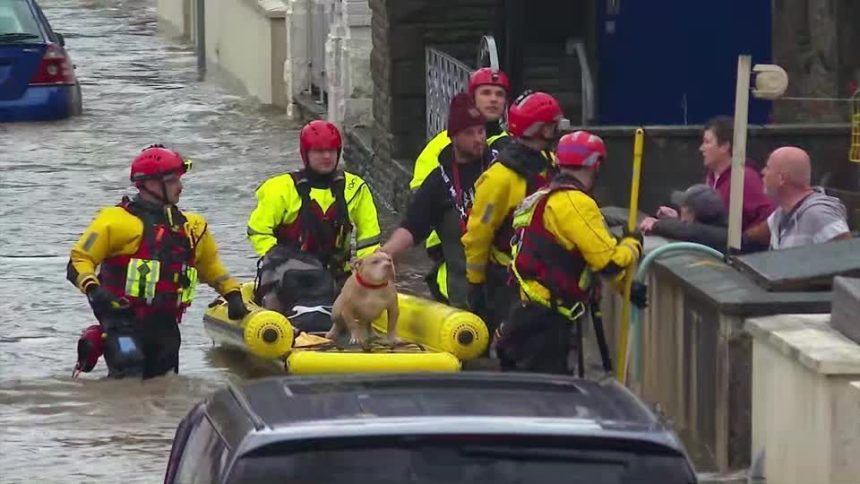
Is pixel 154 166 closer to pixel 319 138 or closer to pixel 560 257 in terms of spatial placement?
pixel 319 138

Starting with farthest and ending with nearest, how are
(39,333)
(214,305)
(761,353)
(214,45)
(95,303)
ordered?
(214,45), (39,333), (214,305), (95,303), (761,353)

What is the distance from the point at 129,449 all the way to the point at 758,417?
2.90 m

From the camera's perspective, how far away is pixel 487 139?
1043 cm

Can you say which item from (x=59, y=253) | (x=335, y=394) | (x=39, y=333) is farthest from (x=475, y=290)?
(x=59, y=253)

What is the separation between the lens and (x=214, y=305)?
1173 centimetres

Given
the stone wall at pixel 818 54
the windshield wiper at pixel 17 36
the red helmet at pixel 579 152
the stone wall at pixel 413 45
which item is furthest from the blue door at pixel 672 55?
the red helmet at pixel 579 152

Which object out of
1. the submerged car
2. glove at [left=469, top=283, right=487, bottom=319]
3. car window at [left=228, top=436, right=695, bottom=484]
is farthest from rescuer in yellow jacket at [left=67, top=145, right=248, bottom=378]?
car window at [left=228, top=436, right=695, bottom=484]

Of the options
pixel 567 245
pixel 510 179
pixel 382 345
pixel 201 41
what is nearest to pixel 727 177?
pixel 510 179

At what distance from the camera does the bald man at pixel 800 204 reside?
9266mm

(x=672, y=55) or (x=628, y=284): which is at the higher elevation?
(x=672, y=55)

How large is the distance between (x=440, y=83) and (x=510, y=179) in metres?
6.83

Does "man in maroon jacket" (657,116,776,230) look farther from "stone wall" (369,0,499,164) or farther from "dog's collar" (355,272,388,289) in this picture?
"stone wall" (369,0,499,164)

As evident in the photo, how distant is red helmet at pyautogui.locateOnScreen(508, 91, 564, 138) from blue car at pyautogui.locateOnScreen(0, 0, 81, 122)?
41.5ft

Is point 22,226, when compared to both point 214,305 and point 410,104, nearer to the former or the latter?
point 410,104
